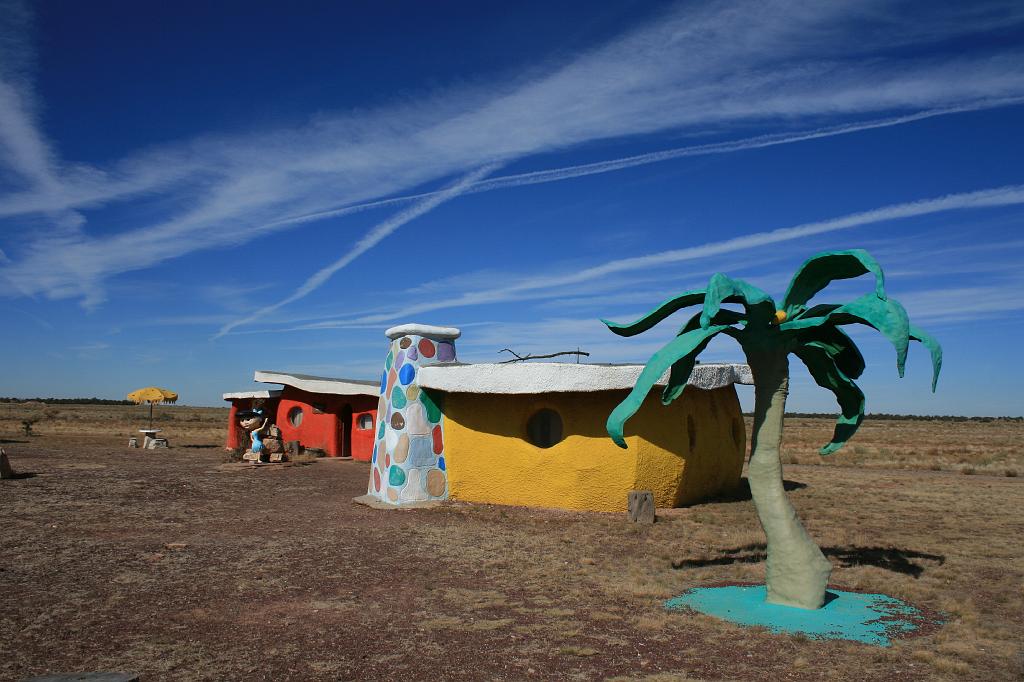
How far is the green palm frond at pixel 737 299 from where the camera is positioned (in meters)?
6.30

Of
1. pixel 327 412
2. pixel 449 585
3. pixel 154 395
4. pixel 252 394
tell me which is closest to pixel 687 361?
pixel 449 585

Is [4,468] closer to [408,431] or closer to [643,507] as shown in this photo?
[408,431]

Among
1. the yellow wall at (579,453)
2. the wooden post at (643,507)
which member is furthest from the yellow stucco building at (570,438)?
the wooden post at (643,507)

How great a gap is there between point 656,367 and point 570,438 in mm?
6200

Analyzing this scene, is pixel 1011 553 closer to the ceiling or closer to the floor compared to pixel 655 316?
closer to the floor

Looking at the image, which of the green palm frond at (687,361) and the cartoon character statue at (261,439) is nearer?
the green palm frond at (687,361)

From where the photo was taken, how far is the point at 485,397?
1356 centimetres

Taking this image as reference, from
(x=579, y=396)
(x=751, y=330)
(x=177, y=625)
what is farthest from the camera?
(x=579, y=396)

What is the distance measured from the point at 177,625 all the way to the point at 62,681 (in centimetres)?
174

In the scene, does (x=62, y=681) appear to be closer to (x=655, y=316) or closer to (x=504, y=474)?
(x=655, y=316)

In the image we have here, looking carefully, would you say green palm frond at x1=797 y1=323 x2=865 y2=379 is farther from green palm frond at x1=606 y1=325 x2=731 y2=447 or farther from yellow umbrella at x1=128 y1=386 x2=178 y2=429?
yellow umbrella at x1=128 y1=386 x2=178 y2=429

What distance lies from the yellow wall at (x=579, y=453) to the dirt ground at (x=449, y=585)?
62 centimetres

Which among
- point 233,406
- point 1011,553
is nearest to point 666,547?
point 1011,553

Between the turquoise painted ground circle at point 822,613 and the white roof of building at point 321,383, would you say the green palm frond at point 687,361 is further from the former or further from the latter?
the white roof of building at point 321,383
